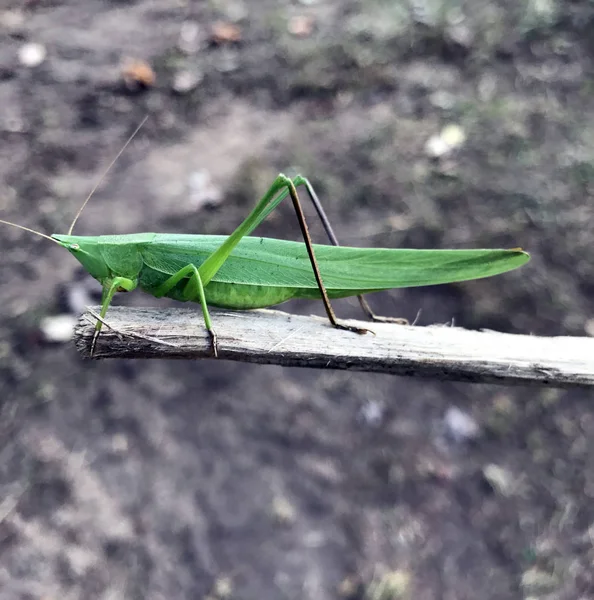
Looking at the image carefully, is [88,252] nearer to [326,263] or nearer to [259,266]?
[259,266]

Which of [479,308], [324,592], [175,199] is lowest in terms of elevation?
[324,592]

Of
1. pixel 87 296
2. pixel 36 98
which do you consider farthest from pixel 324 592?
pixel 36 98

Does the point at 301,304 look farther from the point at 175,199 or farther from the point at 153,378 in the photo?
the point at 175,199

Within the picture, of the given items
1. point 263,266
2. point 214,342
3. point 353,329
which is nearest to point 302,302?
point 263,266

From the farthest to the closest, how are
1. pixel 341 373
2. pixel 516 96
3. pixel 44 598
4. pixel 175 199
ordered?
pixel 516 96, pixel 175 199, pixel 341 373, pixel 44 598

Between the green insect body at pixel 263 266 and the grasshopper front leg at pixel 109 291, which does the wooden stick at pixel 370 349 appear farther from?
the green insect body at pixel 263 266

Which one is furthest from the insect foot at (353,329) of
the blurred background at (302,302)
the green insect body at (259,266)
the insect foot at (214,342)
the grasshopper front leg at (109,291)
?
the blurred background at (302,302)

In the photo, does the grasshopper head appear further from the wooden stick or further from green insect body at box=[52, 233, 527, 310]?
the wooden stick

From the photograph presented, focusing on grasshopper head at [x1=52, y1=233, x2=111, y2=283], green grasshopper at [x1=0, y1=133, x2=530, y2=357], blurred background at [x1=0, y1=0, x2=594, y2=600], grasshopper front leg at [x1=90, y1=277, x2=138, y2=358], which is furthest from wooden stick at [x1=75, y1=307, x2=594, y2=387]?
blurred background at [x1=0, y1=0, x2=594, y2=600]
